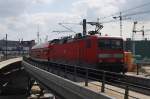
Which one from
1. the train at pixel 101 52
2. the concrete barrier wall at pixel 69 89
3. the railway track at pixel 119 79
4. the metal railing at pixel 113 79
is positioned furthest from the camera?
the train at pixel 101 52

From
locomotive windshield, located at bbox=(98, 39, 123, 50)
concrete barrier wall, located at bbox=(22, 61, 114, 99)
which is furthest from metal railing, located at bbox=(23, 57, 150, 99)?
locomotive windshield, located at bbox=(98, 39, 123, 50)

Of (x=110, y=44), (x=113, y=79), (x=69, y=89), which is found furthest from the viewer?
(x=110, y=44)

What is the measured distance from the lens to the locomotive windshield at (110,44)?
28500mm

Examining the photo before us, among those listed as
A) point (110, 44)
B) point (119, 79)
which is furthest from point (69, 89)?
point (110, 44)

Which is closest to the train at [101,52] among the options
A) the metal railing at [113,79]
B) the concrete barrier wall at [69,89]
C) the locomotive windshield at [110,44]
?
the locomotive windshield at [110,44]

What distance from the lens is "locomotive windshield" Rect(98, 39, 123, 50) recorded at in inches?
1122

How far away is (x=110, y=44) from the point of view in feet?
94.2

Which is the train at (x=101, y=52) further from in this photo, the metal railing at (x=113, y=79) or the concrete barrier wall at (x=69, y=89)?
the concrete barrier wall at (x=69, y=89)

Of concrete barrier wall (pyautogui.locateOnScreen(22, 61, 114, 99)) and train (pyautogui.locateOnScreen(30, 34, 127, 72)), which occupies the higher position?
train (pyautogui.locateOnScreen(30, 34, 127, 72))

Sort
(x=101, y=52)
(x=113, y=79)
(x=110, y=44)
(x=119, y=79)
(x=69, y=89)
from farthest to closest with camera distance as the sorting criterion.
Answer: (x=110, y=44)
(x=101, y=52)
(x=69, y=89)
(x=113, y=79)
(x=119, y=79)

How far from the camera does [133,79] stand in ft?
82.6

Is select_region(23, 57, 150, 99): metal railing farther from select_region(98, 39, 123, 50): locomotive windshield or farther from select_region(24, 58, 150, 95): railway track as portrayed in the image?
select_region(98, 39, 123, 50): locomotive windshield

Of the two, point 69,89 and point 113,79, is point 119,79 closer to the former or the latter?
point 113,79

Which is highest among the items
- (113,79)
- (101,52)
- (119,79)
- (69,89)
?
(101,52)
